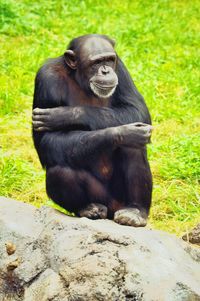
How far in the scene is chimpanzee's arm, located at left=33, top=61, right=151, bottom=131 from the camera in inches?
220

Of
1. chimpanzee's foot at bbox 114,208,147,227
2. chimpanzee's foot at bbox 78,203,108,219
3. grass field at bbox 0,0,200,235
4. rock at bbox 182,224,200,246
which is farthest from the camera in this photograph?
grass field at bbox 0,0,200,235

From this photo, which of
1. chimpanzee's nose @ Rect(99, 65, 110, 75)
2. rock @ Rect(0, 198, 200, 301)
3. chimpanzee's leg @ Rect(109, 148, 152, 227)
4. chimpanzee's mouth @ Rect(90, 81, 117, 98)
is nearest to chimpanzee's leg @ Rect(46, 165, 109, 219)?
chimpanzee's leg @ Rect(109, 148, 152, 227)

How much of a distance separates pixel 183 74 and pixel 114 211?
15.8 feet

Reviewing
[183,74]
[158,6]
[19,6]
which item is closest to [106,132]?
[183,74]

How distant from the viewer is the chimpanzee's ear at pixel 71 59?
5.76 m

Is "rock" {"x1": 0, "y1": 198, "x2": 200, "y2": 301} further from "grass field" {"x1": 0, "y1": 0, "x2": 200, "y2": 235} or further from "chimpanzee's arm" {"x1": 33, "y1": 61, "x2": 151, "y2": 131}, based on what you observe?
"grass field" {"x1": 0, "y1": 0, "x2": 200, "y2": 235}

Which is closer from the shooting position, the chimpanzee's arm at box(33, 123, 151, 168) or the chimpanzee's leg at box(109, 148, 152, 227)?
the chimpanzee's arm at box(33, 123, 151, 168)

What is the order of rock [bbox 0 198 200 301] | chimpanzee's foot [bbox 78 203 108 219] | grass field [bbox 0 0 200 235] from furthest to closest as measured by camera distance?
grass field [bbox 0 0 200 235], chimpanzee's foot [bbox 78 203 108 219], rock [bbox 0 198 200 301]

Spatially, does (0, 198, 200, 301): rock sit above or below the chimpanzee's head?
below

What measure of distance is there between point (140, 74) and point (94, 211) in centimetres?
477

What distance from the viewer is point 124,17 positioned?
39.0ft

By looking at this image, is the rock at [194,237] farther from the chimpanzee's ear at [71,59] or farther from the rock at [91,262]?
the chimpanzee's ear at [71,59]

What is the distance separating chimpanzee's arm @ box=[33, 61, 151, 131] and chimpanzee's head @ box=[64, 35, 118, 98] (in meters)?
0.14

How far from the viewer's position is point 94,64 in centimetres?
567
